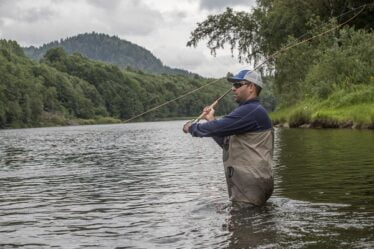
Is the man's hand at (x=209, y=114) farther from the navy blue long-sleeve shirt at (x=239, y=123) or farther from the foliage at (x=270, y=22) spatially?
the foliage at (x=270, y=22)

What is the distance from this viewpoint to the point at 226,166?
900cm

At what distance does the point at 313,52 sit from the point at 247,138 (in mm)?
38987

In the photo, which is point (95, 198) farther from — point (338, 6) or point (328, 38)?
point (338, 6)

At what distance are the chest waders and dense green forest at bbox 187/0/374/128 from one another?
2402 cm

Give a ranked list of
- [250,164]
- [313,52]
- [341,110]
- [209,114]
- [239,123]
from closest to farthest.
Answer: [239,123] < [250,164] < [209,114] < [341,110] < [313,52]

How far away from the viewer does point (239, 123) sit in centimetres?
858

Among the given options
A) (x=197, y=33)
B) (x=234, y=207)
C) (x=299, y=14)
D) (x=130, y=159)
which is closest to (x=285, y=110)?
(x=299, y=14)

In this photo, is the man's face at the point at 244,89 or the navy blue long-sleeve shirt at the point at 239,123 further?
the man's face at the point at 244,89

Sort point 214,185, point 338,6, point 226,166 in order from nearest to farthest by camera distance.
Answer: point 226,166 < point 214,185 < point 338,6

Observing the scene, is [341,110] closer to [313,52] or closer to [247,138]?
[313,52]

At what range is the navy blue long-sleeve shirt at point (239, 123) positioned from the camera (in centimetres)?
853

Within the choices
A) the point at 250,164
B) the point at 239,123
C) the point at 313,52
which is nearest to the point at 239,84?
the point at 239,123

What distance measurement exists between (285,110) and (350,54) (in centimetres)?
1337

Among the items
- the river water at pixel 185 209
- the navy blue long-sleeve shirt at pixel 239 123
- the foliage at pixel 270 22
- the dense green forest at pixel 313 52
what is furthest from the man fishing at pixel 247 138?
the foliage at pixel 270 22
